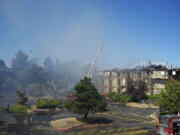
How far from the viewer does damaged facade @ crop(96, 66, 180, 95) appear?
49625mm

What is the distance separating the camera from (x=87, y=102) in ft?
66.4

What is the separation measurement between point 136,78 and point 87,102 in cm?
3520

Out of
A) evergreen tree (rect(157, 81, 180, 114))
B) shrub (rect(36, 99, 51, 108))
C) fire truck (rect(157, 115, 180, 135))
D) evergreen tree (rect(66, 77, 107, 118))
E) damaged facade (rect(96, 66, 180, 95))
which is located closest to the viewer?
fire truck (rect(157, 115, 180, 135))

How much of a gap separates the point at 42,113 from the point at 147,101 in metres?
25.9

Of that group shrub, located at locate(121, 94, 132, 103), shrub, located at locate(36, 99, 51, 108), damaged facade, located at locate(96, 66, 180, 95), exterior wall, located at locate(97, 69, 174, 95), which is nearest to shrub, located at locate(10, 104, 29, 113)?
shrub, located at locate(36, 99, 51, 108)

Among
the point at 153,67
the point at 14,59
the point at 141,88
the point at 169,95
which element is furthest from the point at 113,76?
the point at 14,59

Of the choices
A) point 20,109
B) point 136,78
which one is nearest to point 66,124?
point 20,109

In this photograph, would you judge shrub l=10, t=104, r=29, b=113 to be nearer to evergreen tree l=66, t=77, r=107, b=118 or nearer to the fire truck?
evergreen tree l=66, t=77, r=107, b=118

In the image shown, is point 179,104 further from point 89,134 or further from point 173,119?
point 89,134

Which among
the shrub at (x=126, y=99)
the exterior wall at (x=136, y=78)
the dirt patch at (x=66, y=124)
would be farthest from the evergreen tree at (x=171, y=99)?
the exterior wall at (x=136, y=78)

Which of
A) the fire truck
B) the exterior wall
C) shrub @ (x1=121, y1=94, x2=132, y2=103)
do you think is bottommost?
shrub @ (x1=121, y1=94, x2=132, y2=103)

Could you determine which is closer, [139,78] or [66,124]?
[66,124]

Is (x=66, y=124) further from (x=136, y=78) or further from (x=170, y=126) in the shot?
(x=136, y=78)

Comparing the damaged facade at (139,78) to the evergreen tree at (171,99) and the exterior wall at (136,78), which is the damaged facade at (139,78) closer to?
the exterior wall at (136,78)
